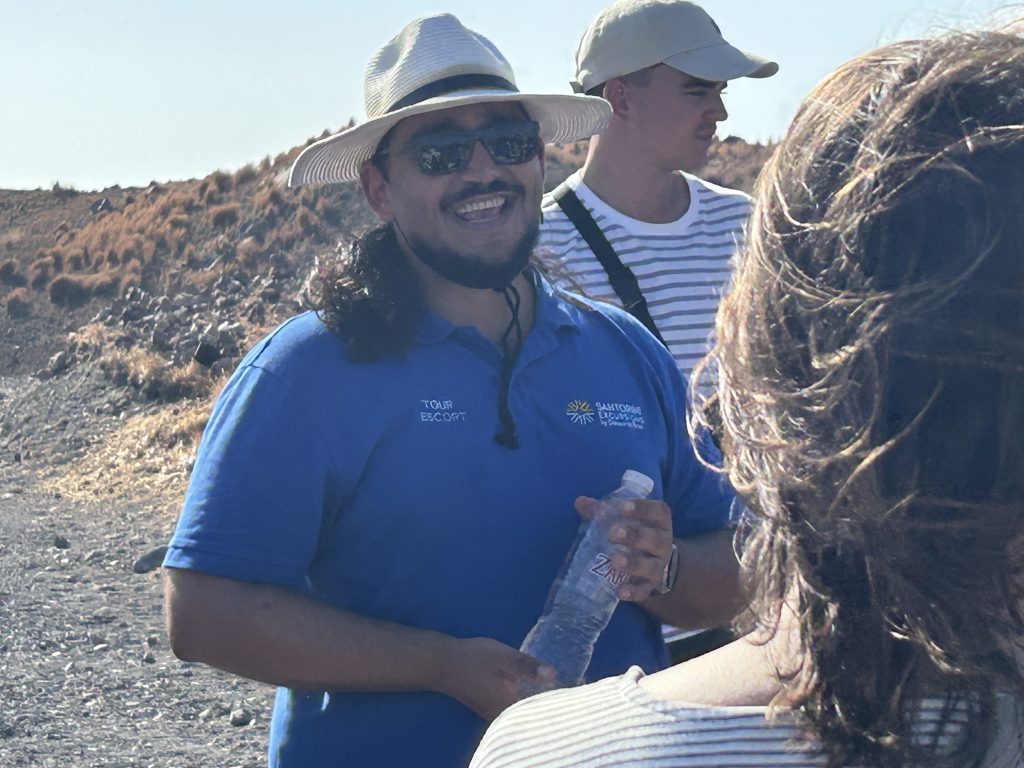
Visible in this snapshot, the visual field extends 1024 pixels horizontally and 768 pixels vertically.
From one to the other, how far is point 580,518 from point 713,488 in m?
0.43

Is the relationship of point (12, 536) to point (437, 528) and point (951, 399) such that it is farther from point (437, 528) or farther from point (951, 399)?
point (951, 399)

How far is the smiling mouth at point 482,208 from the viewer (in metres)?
3.13

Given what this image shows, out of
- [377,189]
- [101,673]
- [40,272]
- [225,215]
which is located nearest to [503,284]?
[377,189]

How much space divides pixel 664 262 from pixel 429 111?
1047 mm

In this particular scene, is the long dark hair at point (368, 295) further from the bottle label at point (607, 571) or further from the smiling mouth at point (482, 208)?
the bottle label at point (607, 571)

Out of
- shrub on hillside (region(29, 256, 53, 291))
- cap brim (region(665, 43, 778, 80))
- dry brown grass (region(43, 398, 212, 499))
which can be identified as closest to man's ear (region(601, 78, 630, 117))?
cap brim (region(665, 43, 778, 80))

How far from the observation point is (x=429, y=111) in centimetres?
317

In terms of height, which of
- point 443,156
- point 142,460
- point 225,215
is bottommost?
point 142,460

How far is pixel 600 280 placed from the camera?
3906mm

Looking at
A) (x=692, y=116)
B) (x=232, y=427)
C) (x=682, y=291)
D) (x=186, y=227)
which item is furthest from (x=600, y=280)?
(x=186, y=227)

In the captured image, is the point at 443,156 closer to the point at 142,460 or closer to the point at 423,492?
the point at 423,492

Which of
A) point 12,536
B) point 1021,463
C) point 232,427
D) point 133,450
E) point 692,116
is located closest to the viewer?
point 1021,463

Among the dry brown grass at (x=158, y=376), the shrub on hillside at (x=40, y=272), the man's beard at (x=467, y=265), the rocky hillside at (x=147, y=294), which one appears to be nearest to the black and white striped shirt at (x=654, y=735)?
the man's beard at (x=467, y=265)

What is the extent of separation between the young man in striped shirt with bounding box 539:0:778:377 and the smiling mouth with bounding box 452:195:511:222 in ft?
1.84
